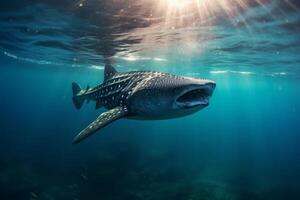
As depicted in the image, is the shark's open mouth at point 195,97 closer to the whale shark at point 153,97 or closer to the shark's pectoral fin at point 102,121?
the whale shark at point 153,97

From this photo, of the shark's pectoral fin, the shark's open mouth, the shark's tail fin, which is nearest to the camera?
the shark's open mouth

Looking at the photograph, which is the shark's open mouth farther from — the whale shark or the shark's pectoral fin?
the shark's pectoral fin

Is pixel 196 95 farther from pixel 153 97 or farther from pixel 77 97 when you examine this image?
pixel 77 97

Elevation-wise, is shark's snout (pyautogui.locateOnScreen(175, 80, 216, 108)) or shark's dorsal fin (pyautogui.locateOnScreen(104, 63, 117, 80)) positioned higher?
shark's dorsal fin (pyautogui.locateOnScreen(104, 63, 117, 80))

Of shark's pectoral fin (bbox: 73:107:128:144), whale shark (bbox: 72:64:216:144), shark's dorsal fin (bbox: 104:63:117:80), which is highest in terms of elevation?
shark's dorsal fin (bbox: 104:63:117:80)

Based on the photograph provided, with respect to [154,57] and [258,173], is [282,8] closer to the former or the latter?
[154,57]

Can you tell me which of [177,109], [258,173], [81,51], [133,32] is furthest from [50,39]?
[258,173]

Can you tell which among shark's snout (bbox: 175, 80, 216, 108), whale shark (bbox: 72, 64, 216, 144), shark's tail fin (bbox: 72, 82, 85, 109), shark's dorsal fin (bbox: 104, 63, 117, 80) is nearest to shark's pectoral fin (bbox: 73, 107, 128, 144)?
whale shark (bbox: 72, 64, 216, 144)

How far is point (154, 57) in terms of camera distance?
1105 inches

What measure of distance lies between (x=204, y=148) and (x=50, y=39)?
97.3ft

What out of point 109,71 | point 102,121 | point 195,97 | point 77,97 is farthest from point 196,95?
point 77,97

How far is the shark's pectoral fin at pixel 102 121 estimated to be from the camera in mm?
6230

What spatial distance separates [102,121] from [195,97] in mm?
2190

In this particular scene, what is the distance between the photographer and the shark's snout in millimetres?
5621
